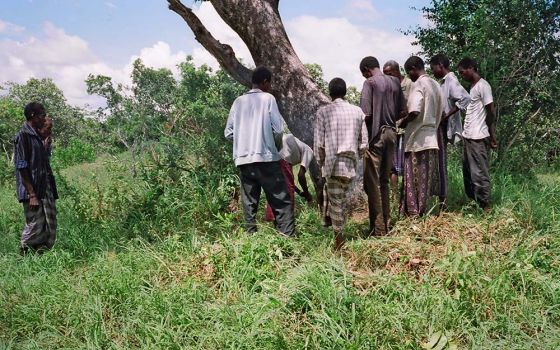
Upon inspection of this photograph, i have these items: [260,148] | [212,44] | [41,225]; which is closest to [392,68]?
[260,148]

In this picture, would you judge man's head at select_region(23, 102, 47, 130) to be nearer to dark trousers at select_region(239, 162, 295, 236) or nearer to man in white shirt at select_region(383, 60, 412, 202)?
dark trousers at select_region(239, 162, 295, 236)

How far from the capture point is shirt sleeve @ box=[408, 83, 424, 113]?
15.0ft

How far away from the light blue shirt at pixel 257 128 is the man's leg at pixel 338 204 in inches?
22.7

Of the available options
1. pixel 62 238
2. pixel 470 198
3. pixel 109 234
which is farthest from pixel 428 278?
pixel 62 238

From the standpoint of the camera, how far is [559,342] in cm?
287

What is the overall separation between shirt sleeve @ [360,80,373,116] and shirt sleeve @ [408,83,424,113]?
0.41 m

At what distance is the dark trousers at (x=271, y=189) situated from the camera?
4367 mm

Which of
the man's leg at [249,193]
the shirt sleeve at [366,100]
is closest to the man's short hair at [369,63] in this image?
the shirt sleeve at [366,100]

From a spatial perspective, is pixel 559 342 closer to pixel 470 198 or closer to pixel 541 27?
pixel 470 198

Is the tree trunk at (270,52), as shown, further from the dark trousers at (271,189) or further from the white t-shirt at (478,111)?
the white t-shirt at (478,111)

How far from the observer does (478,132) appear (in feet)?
16.3

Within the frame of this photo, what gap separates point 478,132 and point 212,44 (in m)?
3.32

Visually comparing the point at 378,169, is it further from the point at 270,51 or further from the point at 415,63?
the point at 270,51

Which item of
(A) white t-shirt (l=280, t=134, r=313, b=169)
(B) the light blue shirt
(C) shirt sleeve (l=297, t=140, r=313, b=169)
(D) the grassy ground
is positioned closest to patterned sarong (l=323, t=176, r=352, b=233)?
(D) the grassy ground
